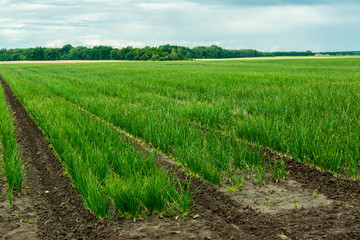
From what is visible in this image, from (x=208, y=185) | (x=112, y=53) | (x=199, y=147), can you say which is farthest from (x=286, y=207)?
(x=112, y=53)

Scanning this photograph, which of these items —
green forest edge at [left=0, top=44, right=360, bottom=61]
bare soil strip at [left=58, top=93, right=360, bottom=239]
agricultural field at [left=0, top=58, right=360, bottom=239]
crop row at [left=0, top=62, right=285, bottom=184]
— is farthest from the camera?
green forest edge at [left=0, top=44, right=360, bottom=61]

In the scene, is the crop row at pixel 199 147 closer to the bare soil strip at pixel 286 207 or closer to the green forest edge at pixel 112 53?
the bare soil strip at pixel 286 207

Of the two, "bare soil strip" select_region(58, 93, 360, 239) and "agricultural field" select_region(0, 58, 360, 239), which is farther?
"agricultural field" select_region(0, 58, 360, 239)

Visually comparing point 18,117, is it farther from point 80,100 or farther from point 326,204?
point 326,204

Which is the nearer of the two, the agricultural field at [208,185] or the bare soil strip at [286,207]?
the bare soil strip at [286,207]

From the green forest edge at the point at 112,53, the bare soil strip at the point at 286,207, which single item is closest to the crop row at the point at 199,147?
the bare soil strip at the point at 286,207

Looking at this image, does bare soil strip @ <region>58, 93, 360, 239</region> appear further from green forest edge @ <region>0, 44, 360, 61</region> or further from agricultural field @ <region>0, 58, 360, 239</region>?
green forest edge @ <region>0, 44, 360, 61</region>

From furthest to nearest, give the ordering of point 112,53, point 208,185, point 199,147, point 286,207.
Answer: point 112,53
point 199,147
point 208,185
point 286,207

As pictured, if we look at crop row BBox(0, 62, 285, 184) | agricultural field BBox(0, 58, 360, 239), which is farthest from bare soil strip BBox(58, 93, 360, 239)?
crop row BBox(0, 62, 285, 184)

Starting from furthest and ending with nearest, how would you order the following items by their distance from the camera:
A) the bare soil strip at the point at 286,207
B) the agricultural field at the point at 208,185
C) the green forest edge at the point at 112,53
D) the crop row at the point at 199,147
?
the green forest edge at the point at 112,53 → the crop row at the point at 199,147 → the agricultural field at the point at 208,185 → the bare soil strip at the point at 286,207

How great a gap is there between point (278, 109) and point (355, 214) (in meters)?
3.99

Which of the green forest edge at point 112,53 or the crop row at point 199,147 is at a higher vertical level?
the green forest edge at point 112,53

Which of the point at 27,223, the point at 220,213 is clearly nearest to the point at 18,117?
the point at 27,223

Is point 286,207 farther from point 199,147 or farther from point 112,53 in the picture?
point 112,53
